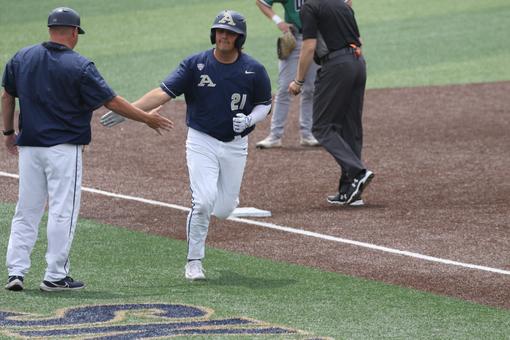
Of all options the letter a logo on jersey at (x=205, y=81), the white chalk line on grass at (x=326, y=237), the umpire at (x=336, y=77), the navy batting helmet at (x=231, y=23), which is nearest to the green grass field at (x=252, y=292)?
the white chalk line on grass at (x=326, y=237)

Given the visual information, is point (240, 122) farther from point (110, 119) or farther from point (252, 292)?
point (252, 292)

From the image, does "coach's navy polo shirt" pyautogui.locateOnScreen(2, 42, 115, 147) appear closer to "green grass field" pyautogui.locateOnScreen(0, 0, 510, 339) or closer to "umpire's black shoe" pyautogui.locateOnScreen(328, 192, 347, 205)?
"green grass field" pyautogui.locateOnScreen(0, 0, 510, 339)

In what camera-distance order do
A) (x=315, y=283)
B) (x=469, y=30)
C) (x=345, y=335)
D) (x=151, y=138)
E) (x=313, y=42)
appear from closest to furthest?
(x=345, y=335) → (x=315, y=283) → (x=313, y=42) → (x=151, y=138) → (x=469, y=30)

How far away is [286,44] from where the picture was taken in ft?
46.0

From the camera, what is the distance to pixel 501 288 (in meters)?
8.55

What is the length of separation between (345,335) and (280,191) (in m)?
5.27

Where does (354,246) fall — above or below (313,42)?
below

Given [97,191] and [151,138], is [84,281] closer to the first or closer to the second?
[97,191]

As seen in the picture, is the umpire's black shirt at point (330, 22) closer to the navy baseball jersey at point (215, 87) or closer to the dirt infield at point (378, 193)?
the dirt infield at point (378, 193)

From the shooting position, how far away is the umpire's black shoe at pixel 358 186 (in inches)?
452

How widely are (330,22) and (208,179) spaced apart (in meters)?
3.48

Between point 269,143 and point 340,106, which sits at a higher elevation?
point 340,106

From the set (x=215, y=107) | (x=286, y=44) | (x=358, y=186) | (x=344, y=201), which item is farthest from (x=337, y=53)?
(x=215, y=107)

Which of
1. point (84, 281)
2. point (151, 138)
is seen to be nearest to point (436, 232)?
point (84, 281)
